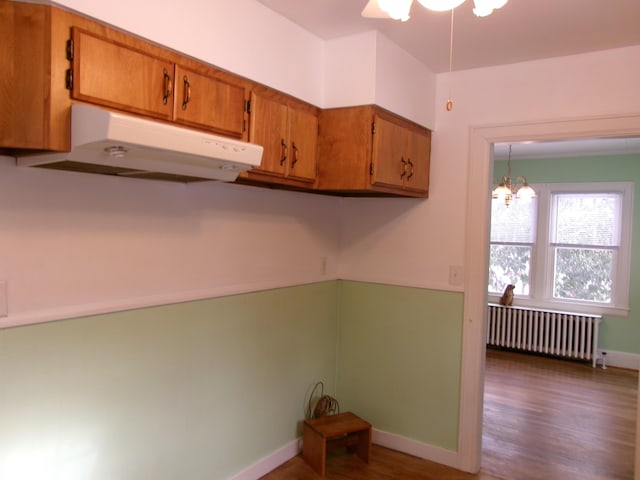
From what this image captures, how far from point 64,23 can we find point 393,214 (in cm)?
228

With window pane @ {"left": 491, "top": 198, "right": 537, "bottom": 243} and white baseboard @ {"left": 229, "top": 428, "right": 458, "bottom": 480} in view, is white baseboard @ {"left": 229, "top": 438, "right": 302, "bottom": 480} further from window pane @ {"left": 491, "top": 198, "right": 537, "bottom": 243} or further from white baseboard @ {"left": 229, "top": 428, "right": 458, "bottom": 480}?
window pane @ {"left": 491, "top": 198, "right": 537, "bottom": 243}

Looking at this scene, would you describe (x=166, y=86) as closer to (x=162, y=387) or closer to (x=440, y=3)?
(x=440, y=3)

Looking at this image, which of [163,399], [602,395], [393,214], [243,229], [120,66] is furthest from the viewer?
[602,395]

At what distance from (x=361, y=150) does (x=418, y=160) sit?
601 mm

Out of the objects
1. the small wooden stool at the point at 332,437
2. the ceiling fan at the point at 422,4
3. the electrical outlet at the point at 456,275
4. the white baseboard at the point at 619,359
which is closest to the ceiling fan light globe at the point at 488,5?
the ceiling fan at the point at 422,4

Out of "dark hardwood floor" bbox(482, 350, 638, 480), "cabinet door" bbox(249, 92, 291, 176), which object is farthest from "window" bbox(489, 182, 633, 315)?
"cabinet door" bbox(249, 92, 291, 176)

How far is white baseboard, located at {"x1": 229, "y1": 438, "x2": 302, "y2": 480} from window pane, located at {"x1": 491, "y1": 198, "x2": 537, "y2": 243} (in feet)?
13.5

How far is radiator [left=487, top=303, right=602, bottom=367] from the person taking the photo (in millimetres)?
5402

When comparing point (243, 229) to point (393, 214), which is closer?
point (243, 229)

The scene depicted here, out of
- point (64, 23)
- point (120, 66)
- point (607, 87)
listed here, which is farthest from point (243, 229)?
point (607, 87)

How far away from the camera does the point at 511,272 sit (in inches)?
243

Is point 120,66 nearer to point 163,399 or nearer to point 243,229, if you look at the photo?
point 243,229

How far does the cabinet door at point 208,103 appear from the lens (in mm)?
1833

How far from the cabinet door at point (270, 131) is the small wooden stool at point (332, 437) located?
1612 millimetres
